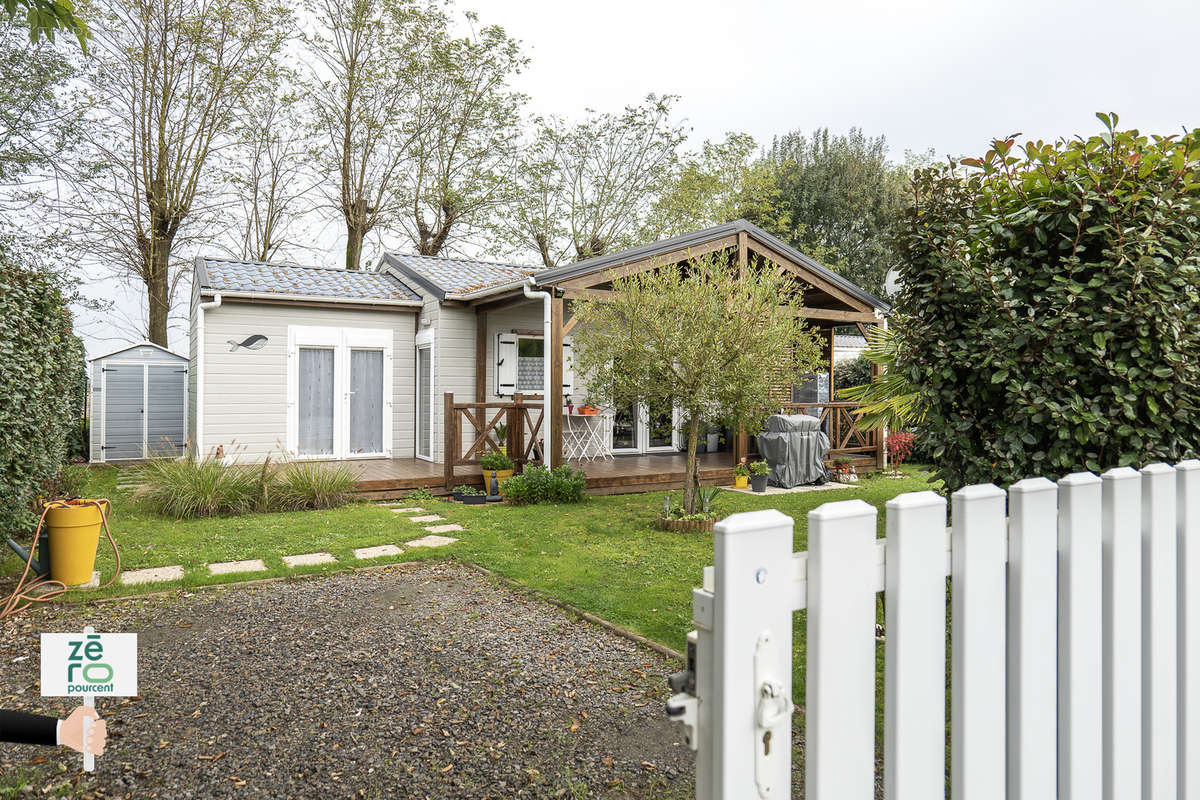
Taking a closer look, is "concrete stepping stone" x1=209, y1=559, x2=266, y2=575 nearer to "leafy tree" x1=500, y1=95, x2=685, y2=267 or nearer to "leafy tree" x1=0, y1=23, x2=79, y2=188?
"leafy tree" x1=0, y1=23, x2=79, y2=188

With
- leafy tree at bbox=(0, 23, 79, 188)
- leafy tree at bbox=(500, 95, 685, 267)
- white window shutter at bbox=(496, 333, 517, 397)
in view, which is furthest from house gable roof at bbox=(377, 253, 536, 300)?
leafy tree at bbox=(0, 23, 79, 188)

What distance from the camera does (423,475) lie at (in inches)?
373

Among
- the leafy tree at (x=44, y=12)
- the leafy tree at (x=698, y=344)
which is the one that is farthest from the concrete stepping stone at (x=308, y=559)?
the leafy tree at (x=44, y=12)

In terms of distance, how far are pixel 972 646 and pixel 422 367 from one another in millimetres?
11062

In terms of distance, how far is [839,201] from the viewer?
2222 cm

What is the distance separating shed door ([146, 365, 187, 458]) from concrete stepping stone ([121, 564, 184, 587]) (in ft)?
28.6

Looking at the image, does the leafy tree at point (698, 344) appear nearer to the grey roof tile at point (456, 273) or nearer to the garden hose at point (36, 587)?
the grey roof tile at point (456, 273)

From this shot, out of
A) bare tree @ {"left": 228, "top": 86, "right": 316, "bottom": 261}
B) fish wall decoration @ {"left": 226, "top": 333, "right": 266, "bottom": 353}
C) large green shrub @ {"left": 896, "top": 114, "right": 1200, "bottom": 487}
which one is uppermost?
bare tree @ {"left": 228, "top": 86, "right": 316, "bottom": 261}

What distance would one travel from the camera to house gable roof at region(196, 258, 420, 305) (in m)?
10.2

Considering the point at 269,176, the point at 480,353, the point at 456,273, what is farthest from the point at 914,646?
the point at 269,176

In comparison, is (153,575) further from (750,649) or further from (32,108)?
(32,108)

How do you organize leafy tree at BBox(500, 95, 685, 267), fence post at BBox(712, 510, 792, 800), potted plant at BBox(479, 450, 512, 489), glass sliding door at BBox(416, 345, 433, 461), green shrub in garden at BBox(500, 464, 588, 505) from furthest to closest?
leafy tree at BBox(500, 95, 685, 267) → glass sliding door at BBox(416, 345, 433, 461) → potted plant at BBox(479, 450, 512, 489) → green shrub in garden at BBox(500, 464, 588, 505) → fence post at BBox(712, 510, 792, 800)

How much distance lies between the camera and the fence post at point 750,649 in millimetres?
906

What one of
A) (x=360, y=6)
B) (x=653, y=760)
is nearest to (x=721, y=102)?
(x=360, y=6)
